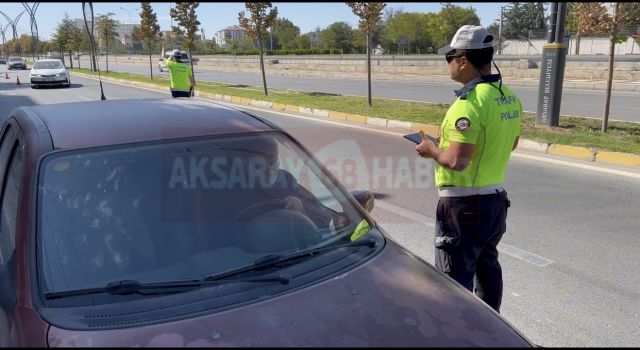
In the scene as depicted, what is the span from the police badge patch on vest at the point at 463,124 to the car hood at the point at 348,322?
92cm

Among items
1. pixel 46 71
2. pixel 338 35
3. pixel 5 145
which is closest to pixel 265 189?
pixel 5 145

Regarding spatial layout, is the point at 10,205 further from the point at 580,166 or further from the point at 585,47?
the point at 585,47

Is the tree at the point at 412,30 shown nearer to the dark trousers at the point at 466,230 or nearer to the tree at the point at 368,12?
the tree at the point at 368,12

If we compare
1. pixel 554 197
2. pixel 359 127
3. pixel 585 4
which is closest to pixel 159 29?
pixel 359 127

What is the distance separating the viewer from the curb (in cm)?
783

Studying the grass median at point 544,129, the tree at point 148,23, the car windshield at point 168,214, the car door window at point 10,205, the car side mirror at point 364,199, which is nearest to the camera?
the car windshield at point 168,214

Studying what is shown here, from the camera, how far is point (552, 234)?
4.84 m

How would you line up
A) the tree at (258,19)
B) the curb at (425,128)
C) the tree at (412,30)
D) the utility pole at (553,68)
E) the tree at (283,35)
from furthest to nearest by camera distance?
the tree at (283,35) < the tree at (412,30) < the tree at (258,19) < the utility pole at (553,68) < the curb at (425,128)

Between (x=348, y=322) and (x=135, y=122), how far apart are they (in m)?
1.50

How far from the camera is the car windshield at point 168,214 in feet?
6.61

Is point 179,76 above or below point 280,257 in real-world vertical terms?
above

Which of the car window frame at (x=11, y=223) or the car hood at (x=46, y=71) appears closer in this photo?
the car window frame at (x=11, y=223)

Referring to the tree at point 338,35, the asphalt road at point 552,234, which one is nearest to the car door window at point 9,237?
the asphalt road at point 552,234

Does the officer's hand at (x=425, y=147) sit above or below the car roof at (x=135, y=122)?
below
